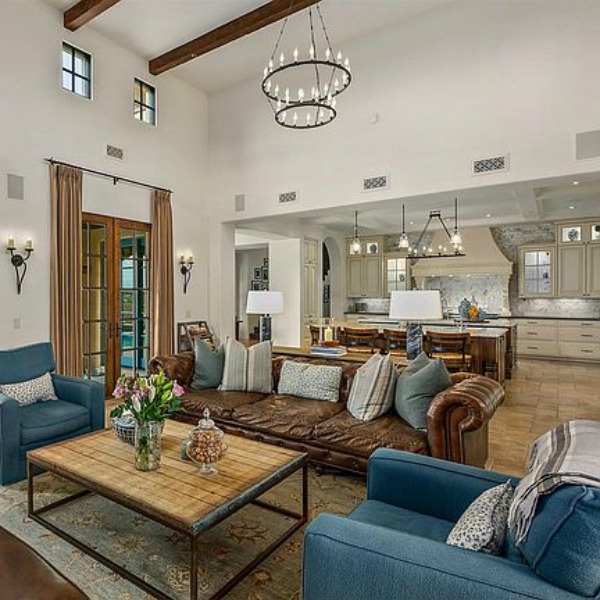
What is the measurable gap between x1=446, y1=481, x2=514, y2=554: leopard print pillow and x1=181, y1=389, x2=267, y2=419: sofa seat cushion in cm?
258

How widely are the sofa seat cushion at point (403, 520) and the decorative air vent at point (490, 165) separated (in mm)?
4363

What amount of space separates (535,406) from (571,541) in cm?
509

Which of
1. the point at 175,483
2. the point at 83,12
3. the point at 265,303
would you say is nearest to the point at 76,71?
the point at 83,12

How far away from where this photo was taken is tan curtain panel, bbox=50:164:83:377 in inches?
208

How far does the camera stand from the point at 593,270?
9273 millimetres

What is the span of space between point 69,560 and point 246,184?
5.89 m

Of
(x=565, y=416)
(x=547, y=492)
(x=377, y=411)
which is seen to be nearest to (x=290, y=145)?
(x=377, y=411)

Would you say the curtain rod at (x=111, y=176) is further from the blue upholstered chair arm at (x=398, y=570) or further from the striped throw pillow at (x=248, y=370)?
the blue upholstered chair arm at (x=398, y=570)

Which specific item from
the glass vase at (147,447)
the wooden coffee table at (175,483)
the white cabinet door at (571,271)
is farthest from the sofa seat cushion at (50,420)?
the white cabinet door at (571,271)

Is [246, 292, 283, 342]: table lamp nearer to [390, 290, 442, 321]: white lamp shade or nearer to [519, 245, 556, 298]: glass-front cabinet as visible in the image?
[390, 290, 442, 321]: white lamp shade

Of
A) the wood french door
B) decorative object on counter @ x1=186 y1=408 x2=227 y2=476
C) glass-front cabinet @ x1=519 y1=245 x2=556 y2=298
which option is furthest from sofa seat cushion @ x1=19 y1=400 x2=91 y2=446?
glass-front cabinet @ x1=519 y1=245 x2=556 y2=298

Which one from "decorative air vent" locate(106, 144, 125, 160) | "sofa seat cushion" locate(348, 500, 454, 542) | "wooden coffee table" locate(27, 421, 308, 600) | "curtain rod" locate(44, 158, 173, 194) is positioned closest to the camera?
"sofa seat cushion" locate(348, 500, 454, 542)

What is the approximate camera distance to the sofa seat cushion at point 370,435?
9.81ft

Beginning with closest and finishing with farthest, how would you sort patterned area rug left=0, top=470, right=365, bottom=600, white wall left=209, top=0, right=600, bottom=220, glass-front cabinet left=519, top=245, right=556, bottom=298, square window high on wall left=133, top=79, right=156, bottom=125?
patterned area rug left=0, top=470, right=365, bottom=600, white wall left=209, top=0, right=600, bottom=220, square window high on wall left=133, top=79, right=156, bottom=125, glass-front cabinet left=519, top=245, right=556, bottom=298
